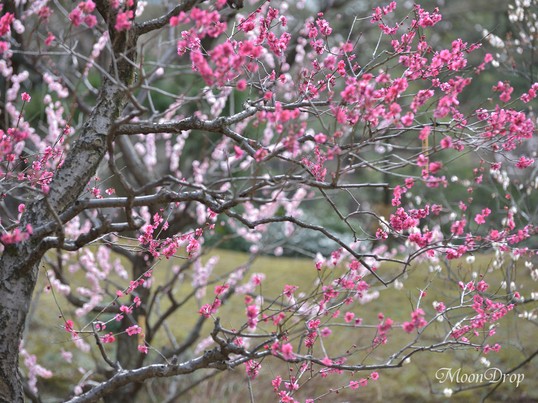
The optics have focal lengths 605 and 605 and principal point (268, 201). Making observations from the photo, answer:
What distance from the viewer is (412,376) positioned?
6.06 metres

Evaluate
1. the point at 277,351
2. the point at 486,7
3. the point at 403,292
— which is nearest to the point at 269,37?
the point at 277,351

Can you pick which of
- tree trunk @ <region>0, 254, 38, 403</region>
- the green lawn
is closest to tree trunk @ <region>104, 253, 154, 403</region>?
the green lawn

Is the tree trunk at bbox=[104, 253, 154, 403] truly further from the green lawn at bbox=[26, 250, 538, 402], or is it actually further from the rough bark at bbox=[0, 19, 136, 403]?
the rough bark at bbox=[0, 19, 136, 403]

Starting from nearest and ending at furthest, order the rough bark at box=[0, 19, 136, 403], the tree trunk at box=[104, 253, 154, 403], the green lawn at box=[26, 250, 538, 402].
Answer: the rough bark at box=[0, 19, 136, 403] < the tree trunk at box=[104, 253, 154, 403] < the green lawn at box=[26, 250, 538, 402]

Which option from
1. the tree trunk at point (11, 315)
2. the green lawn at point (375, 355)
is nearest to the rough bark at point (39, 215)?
the tree trunk at point (11, 315)

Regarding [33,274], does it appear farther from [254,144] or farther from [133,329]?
[254,144]

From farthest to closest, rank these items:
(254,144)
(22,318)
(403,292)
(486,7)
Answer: (486,7) → (403,292) → (22,318) → (254,144)

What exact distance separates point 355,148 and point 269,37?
97cm

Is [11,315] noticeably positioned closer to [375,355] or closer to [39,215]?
[39,215]

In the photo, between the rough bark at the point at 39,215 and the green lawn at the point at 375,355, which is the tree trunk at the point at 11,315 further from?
the green lawn at the point at 375,355

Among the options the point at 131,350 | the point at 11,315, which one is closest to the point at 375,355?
the point at 131,350

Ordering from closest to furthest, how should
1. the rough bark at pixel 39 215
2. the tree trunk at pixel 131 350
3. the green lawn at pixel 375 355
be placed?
the rough bark at pixel 39 215
the tree trunk at pixel 131 350
the green lawn at pixel 375 355

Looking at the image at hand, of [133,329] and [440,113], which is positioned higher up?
[440,113]

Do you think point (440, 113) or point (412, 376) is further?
point (412, 376)
